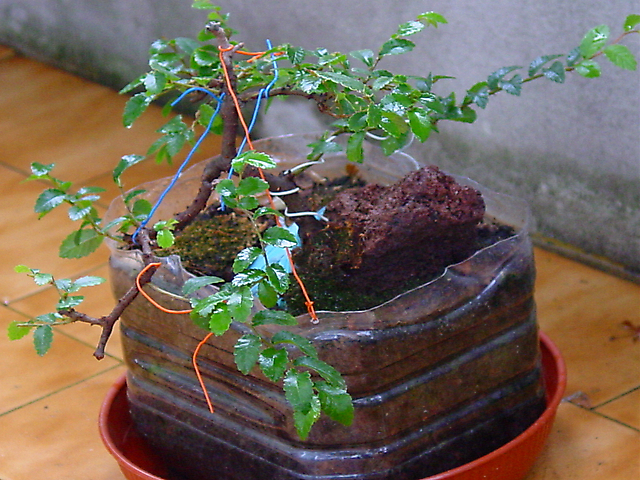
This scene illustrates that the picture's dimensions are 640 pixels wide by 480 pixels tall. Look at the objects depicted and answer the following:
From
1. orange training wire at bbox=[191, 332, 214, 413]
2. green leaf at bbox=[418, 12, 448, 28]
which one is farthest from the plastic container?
green leaf at bbox=[418, 12, 448, 28]

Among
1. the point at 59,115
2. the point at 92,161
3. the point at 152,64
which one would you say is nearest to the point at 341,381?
the point at 152,64

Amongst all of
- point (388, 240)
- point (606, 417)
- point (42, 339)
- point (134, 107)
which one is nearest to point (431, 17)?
point (388, 240)

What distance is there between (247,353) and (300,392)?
72 mm

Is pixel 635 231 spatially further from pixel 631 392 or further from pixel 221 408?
pixel 221 408

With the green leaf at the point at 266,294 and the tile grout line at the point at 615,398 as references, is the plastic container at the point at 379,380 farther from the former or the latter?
the tile grout line at the point at 615,398

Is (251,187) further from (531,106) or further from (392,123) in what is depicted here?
(531,106)

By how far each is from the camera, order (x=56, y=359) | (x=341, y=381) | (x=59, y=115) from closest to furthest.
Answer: (x=341, y=381) < (x=56, y=359) < (x=59, y=115)

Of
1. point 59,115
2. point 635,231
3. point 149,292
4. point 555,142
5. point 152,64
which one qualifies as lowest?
point 59,115

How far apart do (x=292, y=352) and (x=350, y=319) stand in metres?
0.08

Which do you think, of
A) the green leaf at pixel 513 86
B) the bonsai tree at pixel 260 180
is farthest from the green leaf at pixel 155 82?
the green leaf at pixel 513 86

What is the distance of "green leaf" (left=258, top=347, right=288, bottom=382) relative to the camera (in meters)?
0.95

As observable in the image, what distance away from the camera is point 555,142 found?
6.33 ft

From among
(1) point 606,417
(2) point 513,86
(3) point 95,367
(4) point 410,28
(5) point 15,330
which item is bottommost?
(3) point 95,367

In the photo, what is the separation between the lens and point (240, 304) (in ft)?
3.10
